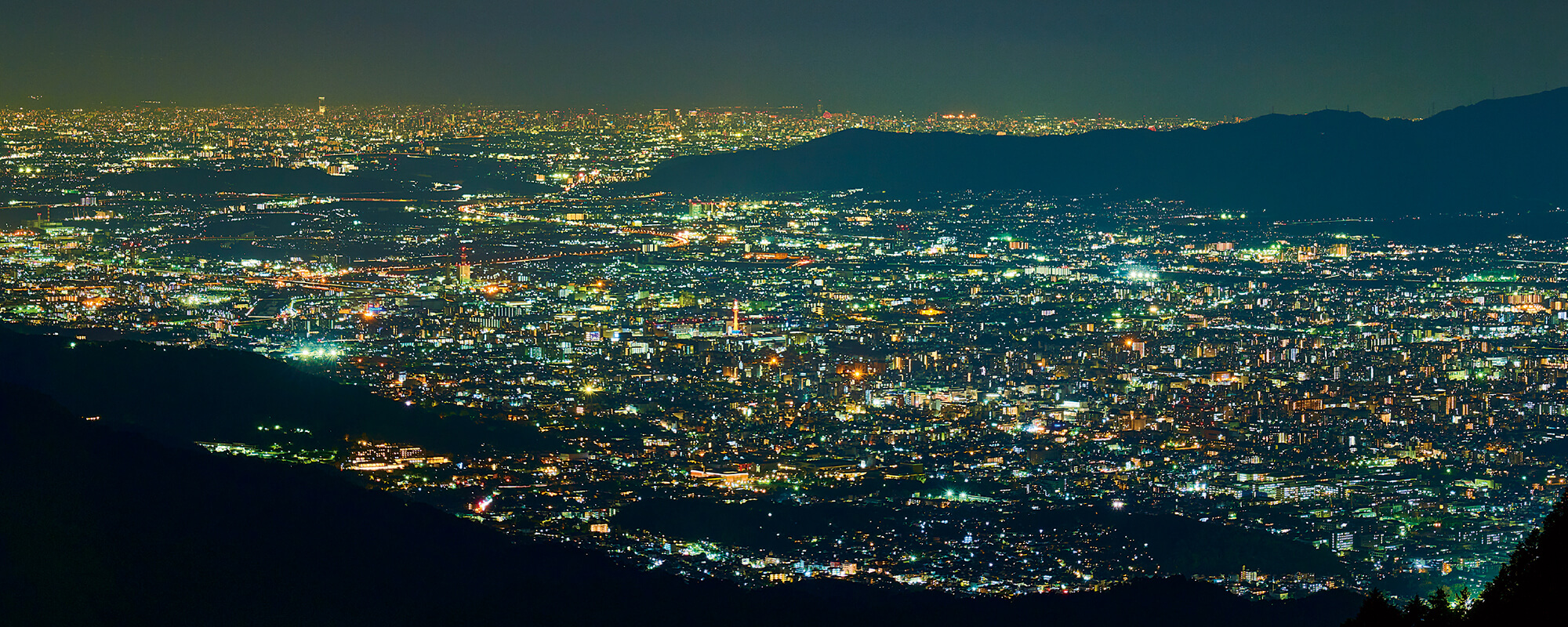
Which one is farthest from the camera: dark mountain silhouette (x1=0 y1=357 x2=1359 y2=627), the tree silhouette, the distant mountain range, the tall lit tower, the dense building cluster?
the distant mountain range

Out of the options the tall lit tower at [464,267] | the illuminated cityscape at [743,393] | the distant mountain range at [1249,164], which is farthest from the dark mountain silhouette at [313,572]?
the distant mountain range at [1249,164]

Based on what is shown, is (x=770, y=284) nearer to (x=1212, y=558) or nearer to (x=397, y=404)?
(x=397, y=404)

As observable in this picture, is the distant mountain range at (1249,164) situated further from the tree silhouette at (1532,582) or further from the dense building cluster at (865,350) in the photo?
the tree silhouette at (1532,582)

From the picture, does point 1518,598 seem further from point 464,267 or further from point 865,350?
point 464,267

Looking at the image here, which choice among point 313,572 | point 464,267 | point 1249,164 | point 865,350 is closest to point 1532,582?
→ point 313,572

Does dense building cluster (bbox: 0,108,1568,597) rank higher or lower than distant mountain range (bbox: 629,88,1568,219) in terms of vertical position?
lower

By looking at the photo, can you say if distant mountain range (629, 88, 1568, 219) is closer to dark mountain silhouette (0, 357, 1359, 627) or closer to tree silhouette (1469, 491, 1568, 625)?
dark mountain silhouette (0, 357, 1359, 627)

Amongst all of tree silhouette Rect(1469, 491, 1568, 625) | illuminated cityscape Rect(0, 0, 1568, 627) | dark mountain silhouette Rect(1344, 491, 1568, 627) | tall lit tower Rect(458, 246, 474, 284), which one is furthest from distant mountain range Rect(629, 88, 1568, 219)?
tree silhouette Rect(1469, 491, 1568, 625)
